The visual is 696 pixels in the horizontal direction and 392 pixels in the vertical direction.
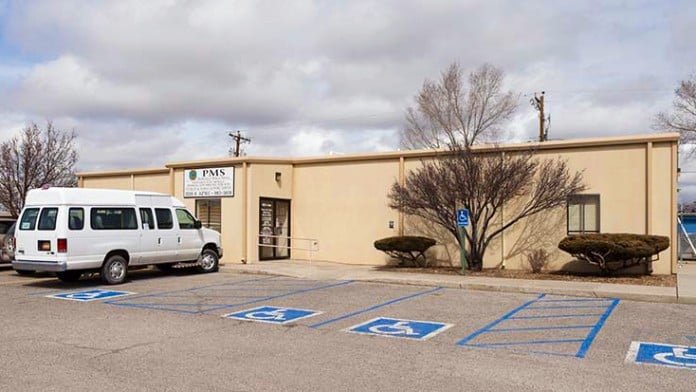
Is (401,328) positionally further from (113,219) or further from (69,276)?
(69,276)

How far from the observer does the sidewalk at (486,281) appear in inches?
511

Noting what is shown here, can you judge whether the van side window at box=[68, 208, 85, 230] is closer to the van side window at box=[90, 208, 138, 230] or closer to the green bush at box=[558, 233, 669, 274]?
the van side window at box=[90, 208, 138, 230]

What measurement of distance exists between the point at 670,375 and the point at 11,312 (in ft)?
34.1

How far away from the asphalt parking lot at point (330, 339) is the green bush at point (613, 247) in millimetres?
2677

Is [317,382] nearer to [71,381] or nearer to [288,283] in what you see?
[71,381]

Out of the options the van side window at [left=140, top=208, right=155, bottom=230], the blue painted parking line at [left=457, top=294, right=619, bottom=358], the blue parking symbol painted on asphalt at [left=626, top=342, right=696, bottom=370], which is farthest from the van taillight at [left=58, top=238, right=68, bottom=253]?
the blue parking symbol painted on asphalt at [left=626, top=342, right=696, bottom=370]

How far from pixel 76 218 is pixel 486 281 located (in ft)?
32.3

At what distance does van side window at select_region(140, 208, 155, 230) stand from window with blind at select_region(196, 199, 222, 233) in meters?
5.18

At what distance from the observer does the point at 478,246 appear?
17641 millimetres

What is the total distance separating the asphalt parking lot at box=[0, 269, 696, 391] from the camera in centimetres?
654

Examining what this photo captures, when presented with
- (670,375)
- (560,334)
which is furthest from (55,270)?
(670,375)

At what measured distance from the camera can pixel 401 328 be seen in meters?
9.58

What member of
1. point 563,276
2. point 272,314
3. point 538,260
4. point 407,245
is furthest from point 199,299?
point 538,260

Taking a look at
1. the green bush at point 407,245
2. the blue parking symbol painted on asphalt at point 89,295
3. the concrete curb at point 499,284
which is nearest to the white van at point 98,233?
the blue parking symbol painted on asphalt at point 89,295
